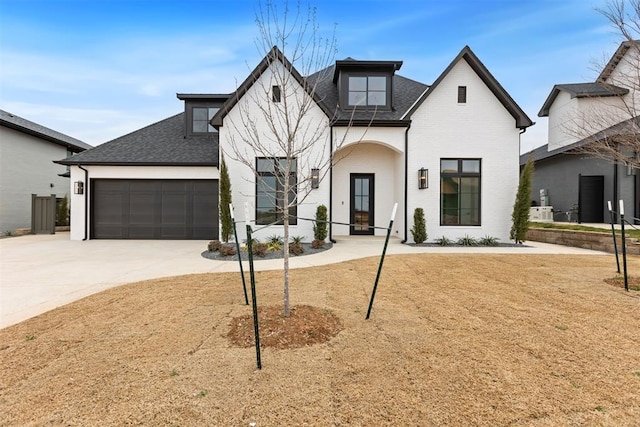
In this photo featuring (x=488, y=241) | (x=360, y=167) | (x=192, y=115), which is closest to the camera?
(x=488, y=241)

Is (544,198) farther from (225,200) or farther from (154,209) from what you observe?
(154,209)

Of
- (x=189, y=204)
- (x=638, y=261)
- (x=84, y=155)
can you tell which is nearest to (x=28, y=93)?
(x=84, y=155)

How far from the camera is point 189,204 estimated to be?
11977 millimetres

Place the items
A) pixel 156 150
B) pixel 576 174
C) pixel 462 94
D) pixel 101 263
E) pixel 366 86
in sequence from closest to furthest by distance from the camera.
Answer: pixel 101 263, pixel 462 94, pixel 366 86, pixel 156 150, pixel 576 174

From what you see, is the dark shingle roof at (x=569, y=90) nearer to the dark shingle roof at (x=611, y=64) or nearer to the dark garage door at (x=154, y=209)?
the dark shingle roof at (x=611, y=64)

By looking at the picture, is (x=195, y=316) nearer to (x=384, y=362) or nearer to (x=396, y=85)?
(x=384, y=362)

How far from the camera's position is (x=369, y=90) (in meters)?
11.3

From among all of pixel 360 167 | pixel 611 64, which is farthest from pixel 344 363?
pixel 360 167

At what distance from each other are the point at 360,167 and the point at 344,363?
393 inches

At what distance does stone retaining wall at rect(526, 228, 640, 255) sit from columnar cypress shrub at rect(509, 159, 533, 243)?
1.42 m

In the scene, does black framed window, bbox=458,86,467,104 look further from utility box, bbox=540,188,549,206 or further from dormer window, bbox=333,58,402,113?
utility box, bbox=540,188,549,206

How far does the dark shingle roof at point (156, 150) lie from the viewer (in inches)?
459

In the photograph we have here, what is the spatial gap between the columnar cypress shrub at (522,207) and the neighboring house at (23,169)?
18.4m

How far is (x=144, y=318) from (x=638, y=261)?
10709 mm
